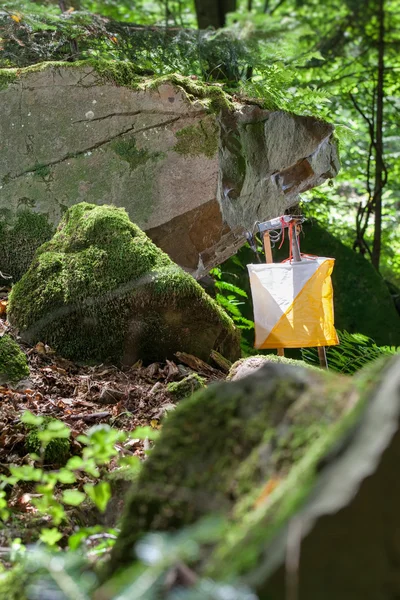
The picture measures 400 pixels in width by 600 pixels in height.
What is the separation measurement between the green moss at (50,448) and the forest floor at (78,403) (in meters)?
0.03

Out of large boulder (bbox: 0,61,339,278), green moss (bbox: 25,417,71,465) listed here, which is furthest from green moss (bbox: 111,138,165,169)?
green moss (bbox: 25,417,71,465)

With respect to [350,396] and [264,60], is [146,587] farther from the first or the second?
[264,60]

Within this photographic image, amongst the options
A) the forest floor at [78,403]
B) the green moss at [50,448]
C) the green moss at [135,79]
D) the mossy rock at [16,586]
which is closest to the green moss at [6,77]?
the green moss at [135,79]

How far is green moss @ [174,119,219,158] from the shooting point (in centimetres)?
571

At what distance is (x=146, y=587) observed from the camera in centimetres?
108

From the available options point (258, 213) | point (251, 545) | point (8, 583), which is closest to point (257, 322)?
point (258, 213)

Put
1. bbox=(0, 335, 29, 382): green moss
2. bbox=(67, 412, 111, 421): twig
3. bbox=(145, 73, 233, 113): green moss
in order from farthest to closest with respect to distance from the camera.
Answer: bbox=(145, 73, 233, 113): green moss < bbox=(0, 335, 29, 382): green moss < bbox=(67, 412, 111, 421): twig

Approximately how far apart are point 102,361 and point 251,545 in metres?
3.36

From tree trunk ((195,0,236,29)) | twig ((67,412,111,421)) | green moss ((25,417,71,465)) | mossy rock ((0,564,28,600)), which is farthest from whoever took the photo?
tree trunk ((195,0,236,29))

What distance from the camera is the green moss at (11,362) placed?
381 centimetres

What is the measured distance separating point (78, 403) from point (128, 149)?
8.69ft

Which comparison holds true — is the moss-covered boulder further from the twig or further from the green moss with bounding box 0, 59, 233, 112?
the green moss with bounding box 0, 59, 233, 112

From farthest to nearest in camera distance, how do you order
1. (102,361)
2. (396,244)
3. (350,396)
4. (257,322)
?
(396,244) → (257,322) → (102,361) → (350,396)

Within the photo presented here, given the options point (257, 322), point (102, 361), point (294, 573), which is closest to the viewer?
point (294, 573)
